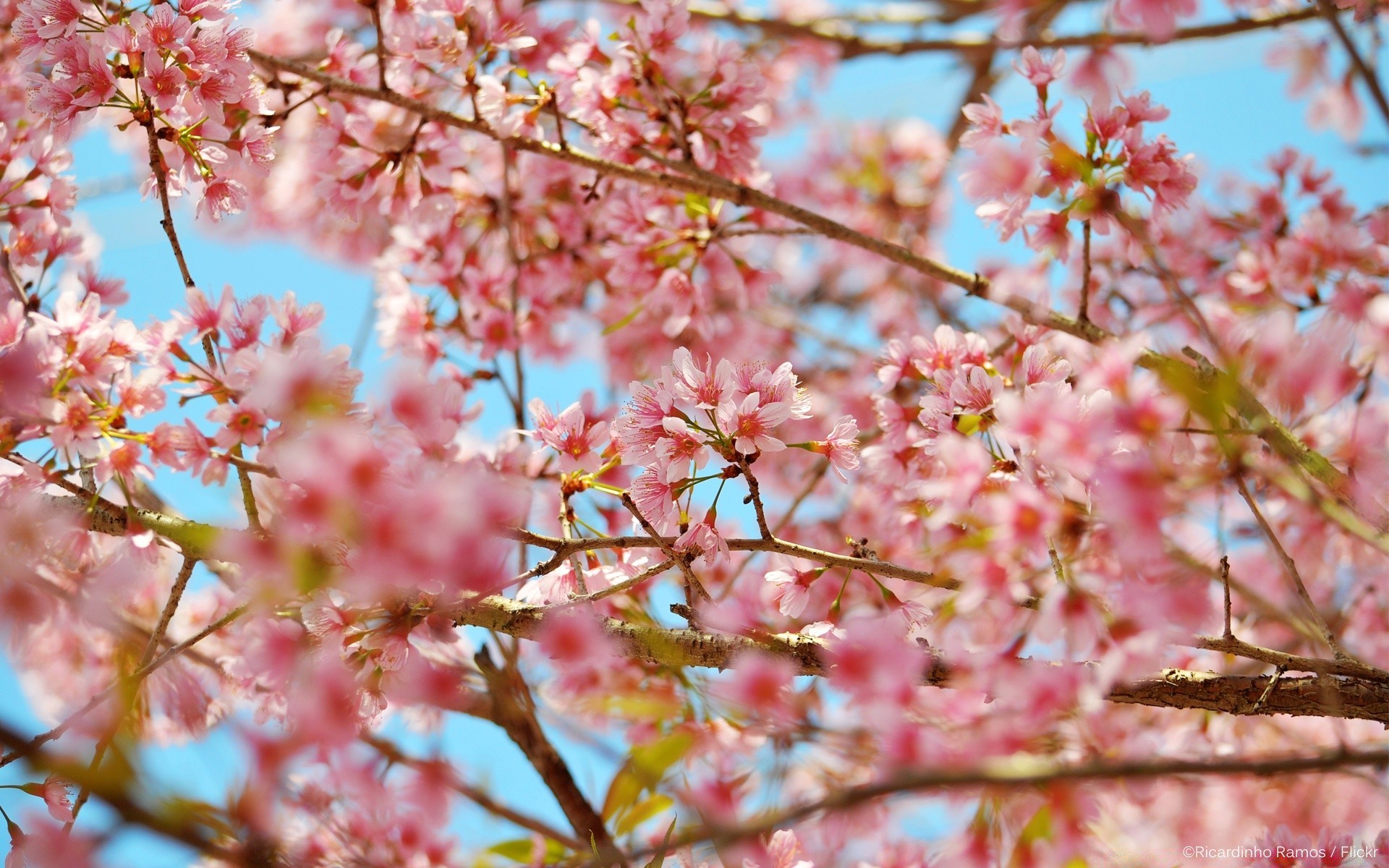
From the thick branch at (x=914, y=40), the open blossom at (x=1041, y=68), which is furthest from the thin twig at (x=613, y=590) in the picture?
the thick branch at (x=914, y=40)

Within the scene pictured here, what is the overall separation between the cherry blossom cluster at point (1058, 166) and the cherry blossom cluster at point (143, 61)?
4.84ft

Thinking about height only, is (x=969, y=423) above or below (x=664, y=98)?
below

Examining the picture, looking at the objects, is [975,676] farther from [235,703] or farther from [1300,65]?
[1300,65]

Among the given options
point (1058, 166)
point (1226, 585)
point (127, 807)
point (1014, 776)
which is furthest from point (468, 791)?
point (1058, 166)

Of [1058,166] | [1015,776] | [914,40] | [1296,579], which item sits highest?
[914,40]

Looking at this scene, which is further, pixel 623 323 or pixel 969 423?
pixel 623 323

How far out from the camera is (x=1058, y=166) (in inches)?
69.1

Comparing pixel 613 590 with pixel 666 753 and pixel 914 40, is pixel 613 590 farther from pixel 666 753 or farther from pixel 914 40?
pixel 914 40

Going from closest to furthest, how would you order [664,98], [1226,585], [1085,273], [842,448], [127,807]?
[127,807], [1226,585], [842,448], [1085,273], [664,98]

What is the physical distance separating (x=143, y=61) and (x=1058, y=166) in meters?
1.72

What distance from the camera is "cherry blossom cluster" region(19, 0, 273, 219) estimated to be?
1.62 metres

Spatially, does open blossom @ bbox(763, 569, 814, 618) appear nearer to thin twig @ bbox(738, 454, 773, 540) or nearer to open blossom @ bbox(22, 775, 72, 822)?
thin twig @ bbox(738, 454, 773, 540)

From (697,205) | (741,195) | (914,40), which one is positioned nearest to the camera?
(741,195)

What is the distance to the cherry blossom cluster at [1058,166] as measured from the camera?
1729 mm
